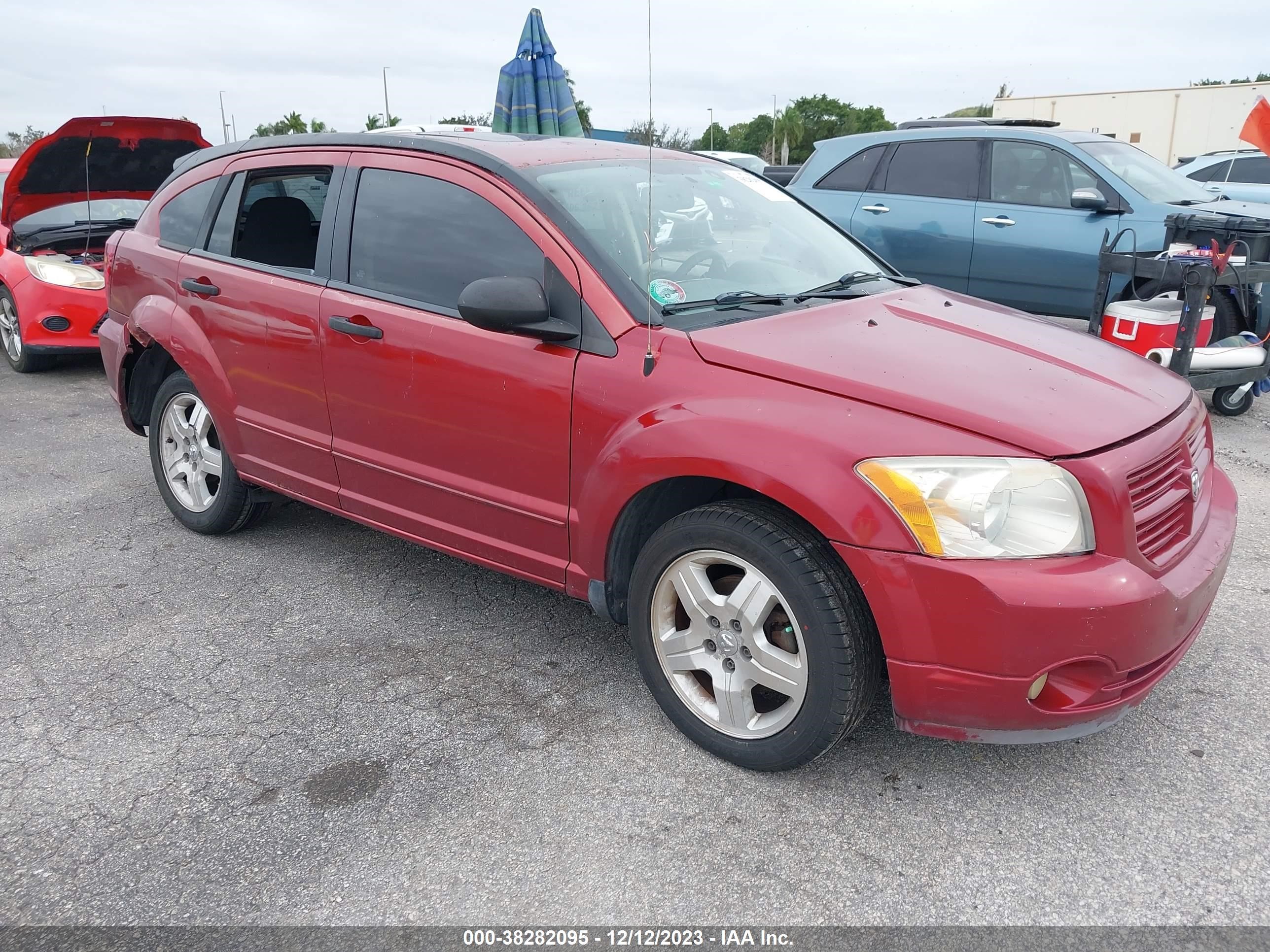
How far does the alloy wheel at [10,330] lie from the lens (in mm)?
7805

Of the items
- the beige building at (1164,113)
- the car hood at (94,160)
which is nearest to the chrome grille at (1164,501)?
the car hood at (94,160)

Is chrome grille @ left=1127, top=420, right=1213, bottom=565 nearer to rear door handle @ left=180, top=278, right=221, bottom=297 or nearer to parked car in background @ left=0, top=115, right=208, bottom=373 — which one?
rear door handle @ left=180, top=278, right=221, bottom=297

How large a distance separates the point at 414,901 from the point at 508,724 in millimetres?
743

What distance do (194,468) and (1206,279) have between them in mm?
5397

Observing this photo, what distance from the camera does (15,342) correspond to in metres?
7.94

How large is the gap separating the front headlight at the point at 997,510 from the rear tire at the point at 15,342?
7.75 meters

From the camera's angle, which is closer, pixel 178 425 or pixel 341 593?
pixel 341 593

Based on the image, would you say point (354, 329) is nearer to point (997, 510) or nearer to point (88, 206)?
point (997, 510)

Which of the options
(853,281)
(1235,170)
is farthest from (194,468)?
(1235,170)

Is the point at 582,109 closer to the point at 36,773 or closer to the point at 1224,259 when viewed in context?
the point at 1224,259

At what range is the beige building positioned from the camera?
24016 mm

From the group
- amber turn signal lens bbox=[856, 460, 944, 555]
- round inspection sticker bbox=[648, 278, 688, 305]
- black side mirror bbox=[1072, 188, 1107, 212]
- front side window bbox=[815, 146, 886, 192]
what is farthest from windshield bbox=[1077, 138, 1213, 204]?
amber turn signal lens bbox=[856, 460, 944, 555]

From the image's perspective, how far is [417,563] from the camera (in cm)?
413

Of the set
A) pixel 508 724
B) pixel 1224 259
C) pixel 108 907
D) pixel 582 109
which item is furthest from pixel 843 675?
pixel 582 109
